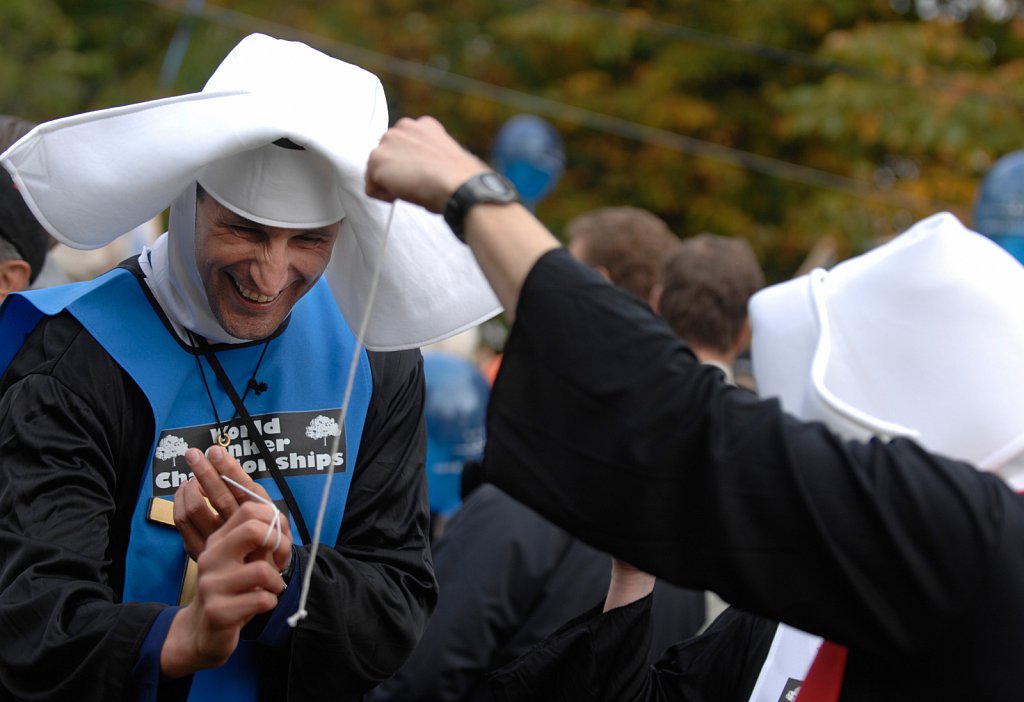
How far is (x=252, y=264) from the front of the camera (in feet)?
7.11

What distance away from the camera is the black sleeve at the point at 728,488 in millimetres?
1504

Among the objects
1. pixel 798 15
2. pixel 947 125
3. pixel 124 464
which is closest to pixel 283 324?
pixel 124 464

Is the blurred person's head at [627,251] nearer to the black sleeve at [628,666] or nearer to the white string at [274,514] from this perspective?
the black sleeve at [628,666]

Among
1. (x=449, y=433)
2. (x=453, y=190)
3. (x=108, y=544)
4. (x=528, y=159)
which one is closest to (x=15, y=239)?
(x=108, y=544)

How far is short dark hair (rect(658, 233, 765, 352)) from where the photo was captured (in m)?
4.02

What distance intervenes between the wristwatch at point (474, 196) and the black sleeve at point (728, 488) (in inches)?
3.9

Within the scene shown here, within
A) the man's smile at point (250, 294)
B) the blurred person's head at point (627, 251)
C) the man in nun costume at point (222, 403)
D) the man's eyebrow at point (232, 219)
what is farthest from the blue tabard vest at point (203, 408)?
the blurred person's head at point (627, 251)

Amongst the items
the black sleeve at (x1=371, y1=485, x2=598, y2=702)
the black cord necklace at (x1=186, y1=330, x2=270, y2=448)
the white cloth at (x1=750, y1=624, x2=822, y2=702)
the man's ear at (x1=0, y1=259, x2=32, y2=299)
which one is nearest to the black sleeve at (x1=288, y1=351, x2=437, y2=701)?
the black cord necklace at (x1=186, y1=330, x2=270, y2=448)

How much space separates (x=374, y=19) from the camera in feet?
40.8

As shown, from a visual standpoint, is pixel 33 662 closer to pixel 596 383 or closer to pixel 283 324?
pixel 283 324

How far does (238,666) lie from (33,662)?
0.36m

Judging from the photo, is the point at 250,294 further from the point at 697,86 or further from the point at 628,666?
the point at 697,86

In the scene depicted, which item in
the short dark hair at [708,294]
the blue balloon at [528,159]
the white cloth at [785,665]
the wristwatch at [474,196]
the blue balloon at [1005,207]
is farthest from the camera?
the blue balloon at [528,159]

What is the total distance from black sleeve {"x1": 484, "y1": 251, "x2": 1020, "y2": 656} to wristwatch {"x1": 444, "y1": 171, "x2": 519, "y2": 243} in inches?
3.9
